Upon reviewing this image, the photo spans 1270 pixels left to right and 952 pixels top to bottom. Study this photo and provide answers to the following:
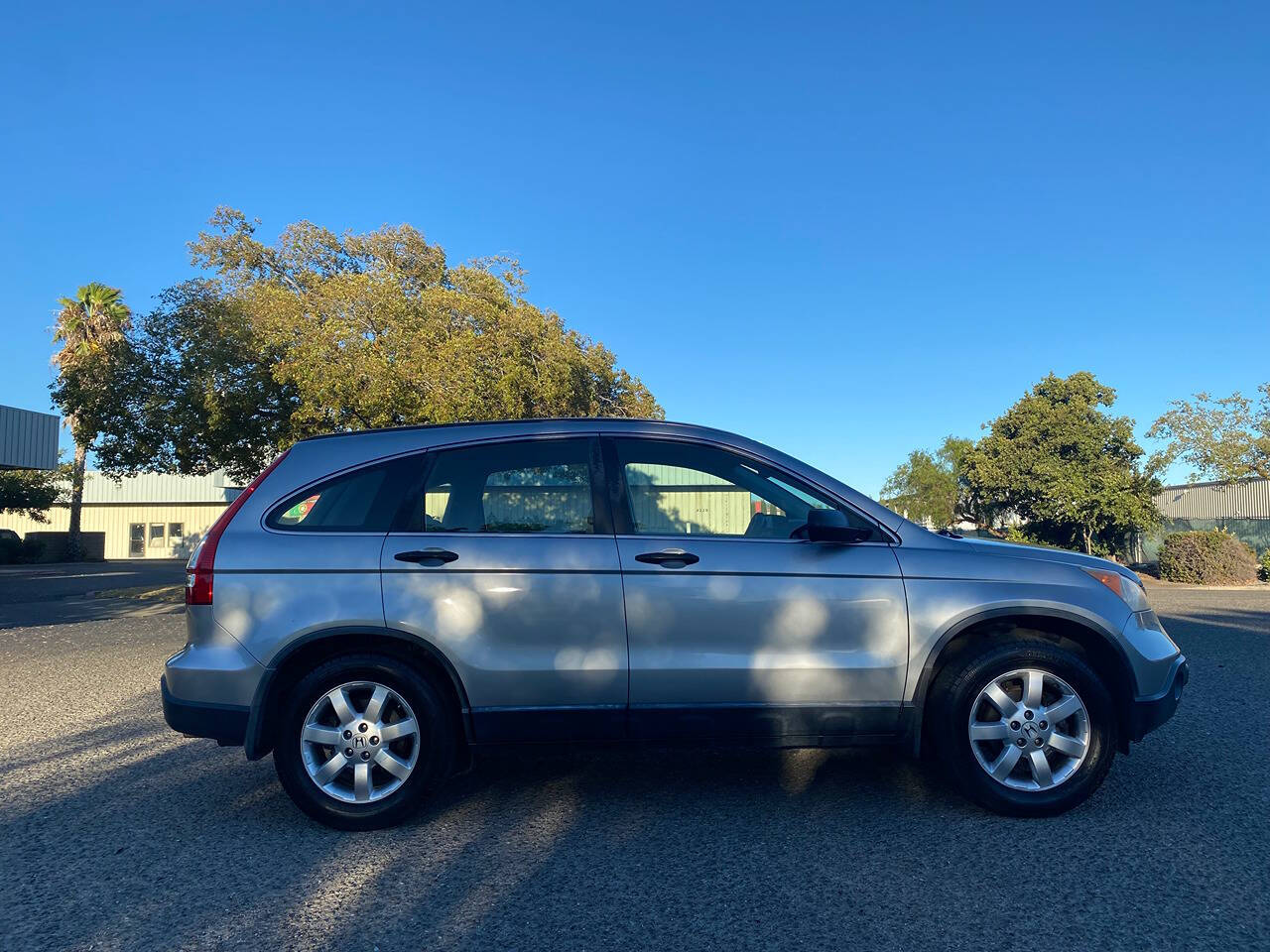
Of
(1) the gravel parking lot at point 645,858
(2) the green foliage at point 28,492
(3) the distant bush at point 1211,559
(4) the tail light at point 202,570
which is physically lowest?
(1) the gravel parking lot at point 645,858

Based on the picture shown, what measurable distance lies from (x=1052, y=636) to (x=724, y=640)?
1.62 meters

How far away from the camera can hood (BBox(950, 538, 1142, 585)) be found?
431 cm

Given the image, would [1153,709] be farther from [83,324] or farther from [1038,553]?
[83,324]

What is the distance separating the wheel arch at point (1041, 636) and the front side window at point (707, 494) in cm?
69

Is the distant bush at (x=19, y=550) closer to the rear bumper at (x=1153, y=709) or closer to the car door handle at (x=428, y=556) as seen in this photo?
the car door handle at (x=428, y=556)

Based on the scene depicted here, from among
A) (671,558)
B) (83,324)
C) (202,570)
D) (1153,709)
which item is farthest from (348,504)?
(83,324)

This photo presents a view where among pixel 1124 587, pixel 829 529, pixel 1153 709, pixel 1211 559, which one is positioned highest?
pixel 829 529

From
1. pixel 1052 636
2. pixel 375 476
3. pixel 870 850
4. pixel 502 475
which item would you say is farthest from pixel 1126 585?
pixel 375 476

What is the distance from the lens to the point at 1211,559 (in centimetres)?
2372

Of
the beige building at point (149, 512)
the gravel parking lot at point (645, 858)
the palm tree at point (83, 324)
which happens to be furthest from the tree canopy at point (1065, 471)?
the beige building at point (149, 512)

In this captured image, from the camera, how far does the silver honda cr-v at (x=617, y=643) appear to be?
4066mm

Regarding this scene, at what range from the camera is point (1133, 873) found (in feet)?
11.6

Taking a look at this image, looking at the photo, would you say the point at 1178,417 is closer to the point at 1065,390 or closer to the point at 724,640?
the point at 1065,390

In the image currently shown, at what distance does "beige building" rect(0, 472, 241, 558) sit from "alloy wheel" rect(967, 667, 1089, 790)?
5639cm
